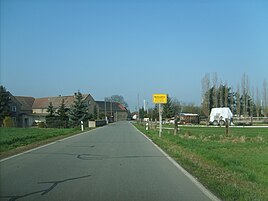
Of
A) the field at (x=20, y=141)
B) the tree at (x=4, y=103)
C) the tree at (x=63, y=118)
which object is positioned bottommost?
the field at (x=20, y=141)

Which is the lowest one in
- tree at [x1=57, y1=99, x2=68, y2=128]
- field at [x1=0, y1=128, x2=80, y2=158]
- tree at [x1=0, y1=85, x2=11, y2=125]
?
field at [x1=0, y1=128, x2=80, y2=158]

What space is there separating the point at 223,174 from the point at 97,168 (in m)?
4.06

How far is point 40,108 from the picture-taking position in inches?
5354

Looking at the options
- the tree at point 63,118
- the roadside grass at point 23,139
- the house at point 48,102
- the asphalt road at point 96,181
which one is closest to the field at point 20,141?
the roadside grass at point 23,139

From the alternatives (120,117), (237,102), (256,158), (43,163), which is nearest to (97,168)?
(43,163)

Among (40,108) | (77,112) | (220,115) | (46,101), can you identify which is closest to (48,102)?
(46,101)

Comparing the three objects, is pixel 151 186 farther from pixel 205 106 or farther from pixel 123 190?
pixel 205 106

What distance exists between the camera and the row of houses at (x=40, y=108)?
8912 centimetres

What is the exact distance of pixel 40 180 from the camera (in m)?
10.1

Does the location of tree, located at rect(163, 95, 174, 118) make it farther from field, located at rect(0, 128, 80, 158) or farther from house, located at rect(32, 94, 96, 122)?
field, located at rect(0, 128, 80, 158)

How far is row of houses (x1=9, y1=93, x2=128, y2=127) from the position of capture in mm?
89125

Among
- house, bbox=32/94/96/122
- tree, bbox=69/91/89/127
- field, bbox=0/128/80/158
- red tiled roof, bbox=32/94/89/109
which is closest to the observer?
field, bbox=0/128/80/158

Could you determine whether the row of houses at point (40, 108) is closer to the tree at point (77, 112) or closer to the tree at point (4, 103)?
the tree at point (77, 112)

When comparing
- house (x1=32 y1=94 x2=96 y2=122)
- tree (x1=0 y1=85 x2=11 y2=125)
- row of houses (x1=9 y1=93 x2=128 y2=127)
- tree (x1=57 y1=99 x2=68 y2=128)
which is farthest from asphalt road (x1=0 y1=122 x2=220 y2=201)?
house (x1=32 y1=94 x2=96 y2=122)
